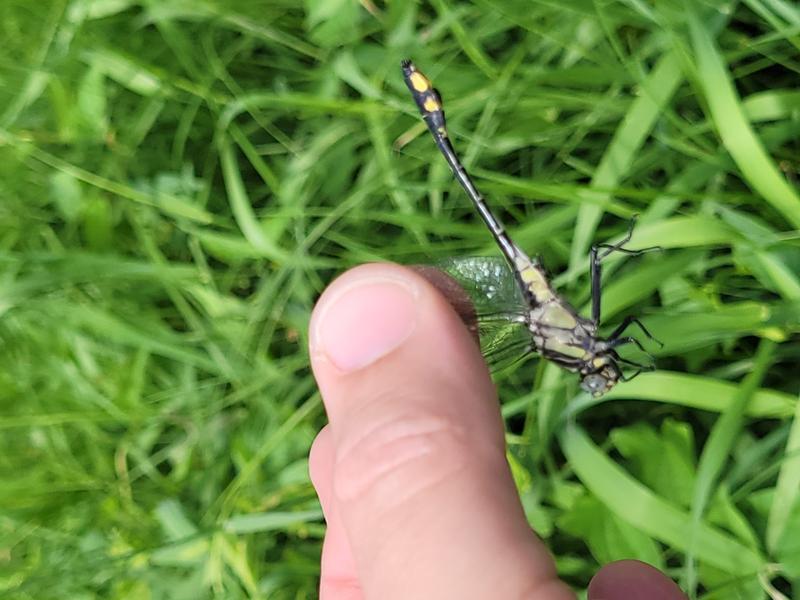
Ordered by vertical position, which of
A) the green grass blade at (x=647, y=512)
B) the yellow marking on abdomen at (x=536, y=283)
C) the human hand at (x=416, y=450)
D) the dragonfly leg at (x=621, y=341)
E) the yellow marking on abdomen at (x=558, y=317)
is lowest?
the green grass blade at (x=647, y=512)

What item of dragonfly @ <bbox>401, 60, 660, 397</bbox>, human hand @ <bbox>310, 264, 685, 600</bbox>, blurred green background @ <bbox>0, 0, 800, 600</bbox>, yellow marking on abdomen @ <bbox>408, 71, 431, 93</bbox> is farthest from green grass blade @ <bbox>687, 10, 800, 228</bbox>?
human hand @ <bbox>310, 264, 685, 600</bbox>

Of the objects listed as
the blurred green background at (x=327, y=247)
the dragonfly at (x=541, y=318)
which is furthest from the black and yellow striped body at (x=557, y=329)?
the blurred green background at (x=327, y=247)

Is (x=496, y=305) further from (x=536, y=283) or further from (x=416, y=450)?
(x=416, y=450)

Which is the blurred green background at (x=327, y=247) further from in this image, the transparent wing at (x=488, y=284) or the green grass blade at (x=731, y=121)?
the transparent wing at (x=488, y=284)

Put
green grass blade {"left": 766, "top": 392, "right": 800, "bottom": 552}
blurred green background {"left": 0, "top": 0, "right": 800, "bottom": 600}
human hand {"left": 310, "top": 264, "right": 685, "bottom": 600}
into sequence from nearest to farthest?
human hand {"left": 310, "top": 264, "right": 685, "bottom": 600} < green grass blade {"left": 766, "top": 392, "right": 800, "bottom": 552} < blurred green background {"left": 0, "top": 0, "right": 800, "bottom": 600}

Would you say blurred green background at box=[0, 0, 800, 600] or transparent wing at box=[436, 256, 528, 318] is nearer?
transparent wing at box=[436, 256, 528, 318]

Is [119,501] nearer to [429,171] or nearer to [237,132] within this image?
[237,132]

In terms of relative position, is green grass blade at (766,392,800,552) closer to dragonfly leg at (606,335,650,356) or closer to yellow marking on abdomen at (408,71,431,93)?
dragonfly leg at (606,335,650,356)
